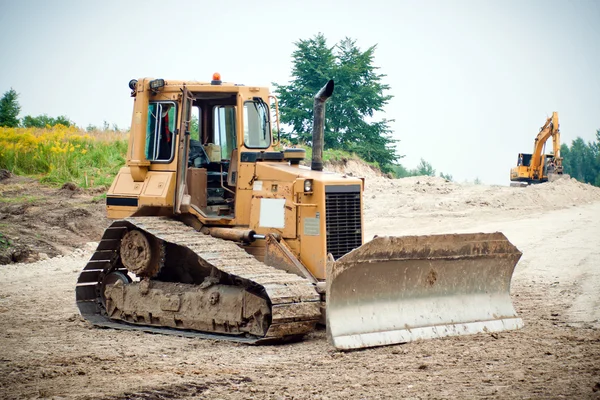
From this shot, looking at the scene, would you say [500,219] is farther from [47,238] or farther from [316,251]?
[316,251]

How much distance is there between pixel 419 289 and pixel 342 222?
129 cm

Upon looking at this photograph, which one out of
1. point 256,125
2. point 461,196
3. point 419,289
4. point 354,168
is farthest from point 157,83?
point 354,168

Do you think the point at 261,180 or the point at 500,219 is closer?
the point at 261,180

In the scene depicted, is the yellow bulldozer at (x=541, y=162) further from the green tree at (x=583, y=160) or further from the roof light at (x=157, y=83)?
the green tree at (x=583, y=160)

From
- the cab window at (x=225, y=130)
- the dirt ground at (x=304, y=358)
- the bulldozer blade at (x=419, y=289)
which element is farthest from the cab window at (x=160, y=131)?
the bulldozer blade at (x=419, y=289)

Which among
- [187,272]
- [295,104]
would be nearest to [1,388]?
[187,272]

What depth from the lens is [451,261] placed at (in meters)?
8.40

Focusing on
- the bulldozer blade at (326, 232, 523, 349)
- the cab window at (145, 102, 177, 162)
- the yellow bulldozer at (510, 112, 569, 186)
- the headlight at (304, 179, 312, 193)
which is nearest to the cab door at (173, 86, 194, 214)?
the cab window at (145, 102, 177, 162)

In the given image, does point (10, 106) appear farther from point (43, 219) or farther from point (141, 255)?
point (141, 255)

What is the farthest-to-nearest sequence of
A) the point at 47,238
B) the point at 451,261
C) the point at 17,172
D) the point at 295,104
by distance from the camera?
the point at 295,104 < the point at 17,172 < the point at 47,238 < the point at 451,261

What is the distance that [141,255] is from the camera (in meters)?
9.62

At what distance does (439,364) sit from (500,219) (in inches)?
630

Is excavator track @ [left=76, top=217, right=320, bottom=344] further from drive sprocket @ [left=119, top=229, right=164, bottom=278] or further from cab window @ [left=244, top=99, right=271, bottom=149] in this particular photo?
cab window @ [left=244, top=99, right=271, bottom=149]

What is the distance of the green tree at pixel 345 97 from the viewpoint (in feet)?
108
